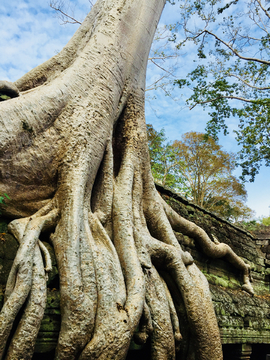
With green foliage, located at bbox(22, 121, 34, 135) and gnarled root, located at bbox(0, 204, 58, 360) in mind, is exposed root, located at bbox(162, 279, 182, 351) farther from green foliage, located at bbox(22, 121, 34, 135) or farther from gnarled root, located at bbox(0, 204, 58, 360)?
green foliage, located at bbox(22, 121, 34, 135)

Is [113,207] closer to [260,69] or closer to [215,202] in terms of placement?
[260,69]

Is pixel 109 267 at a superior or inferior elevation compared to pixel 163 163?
inferior

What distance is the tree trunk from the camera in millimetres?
1811

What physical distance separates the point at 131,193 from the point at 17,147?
114cm

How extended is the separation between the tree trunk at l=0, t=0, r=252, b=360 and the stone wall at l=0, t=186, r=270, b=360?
0.10 metres

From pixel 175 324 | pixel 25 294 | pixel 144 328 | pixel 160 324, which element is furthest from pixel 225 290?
pixel 25 294

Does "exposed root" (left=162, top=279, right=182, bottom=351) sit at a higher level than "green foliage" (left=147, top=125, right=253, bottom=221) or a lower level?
lower

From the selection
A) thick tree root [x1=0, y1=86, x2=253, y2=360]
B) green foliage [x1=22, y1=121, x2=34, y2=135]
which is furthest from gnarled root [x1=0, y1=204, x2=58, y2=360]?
green foliage [x1=22, y1=121, x2=34, y2=135]

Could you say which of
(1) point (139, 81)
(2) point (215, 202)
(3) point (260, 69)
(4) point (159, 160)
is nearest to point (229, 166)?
(2) point (215, 202)

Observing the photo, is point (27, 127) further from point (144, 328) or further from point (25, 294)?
point (144, 328)

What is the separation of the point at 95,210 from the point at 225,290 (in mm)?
2409

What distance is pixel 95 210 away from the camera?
104 inches

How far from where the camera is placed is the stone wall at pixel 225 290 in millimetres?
1882

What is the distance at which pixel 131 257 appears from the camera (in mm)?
2379
